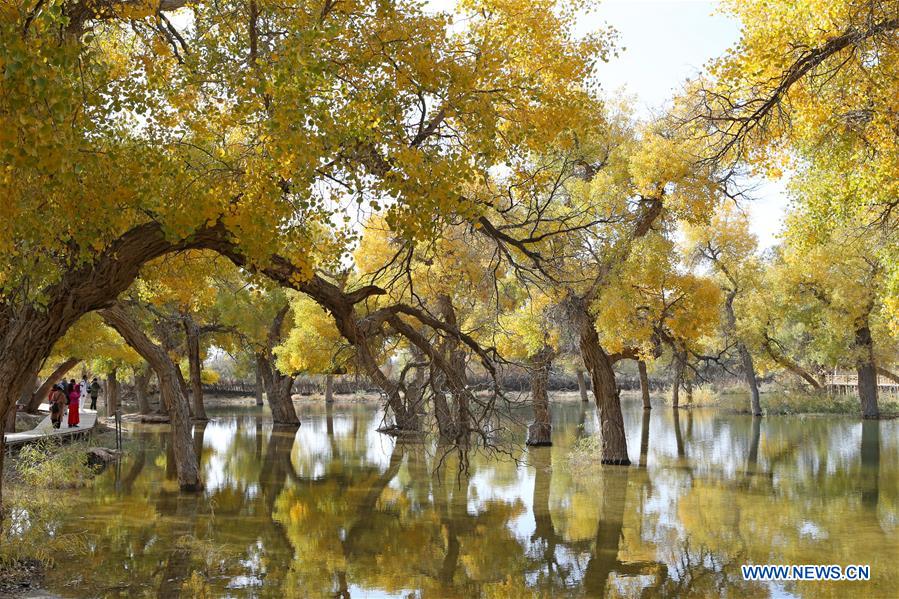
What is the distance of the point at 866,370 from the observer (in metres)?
30.1

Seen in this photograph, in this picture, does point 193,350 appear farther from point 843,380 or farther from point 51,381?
point 843,380

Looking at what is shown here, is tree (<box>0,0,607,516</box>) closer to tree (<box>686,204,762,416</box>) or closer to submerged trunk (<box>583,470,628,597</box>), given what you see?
submerged trunk (<box>583,470,628,597</box>)

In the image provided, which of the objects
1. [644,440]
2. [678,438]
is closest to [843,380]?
[678,438]

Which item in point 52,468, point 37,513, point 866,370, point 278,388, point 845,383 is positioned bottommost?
point 37,513

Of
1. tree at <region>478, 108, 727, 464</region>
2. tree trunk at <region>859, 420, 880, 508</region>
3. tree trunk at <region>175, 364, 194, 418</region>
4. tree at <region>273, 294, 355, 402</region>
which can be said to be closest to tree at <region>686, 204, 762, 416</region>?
tree trunk at <region>859, 420, 880, 508</region>

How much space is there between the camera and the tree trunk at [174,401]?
13539 millimetres

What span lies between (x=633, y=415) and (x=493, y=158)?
29243 millimetres

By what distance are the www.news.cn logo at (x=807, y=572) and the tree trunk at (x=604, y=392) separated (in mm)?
7926

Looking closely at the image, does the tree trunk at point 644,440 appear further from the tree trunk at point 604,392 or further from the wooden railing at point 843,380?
the wooden railing at point 843,380

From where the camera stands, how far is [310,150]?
6.59 metres

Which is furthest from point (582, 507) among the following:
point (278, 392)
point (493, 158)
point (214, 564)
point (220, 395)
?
point (220, 395)

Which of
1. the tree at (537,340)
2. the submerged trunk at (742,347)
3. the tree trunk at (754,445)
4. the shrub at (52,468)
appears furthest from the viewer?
the submerged trunk at (742,347)

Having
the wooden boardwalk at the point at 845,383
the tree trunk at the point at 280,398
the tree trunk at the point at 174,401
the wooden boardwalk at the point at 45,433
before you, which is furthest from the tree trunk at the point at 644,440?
the wooden boardwalk at the point at 45,433

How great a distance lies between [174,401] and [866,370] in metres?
26.6
